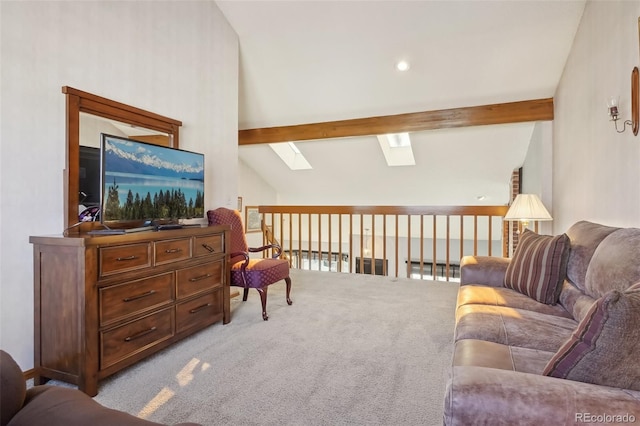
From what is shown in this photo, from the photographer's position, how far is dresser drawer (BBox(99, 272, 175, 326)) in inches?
72.0

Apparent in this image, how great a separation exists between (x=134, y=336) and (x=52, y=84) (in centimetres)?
161

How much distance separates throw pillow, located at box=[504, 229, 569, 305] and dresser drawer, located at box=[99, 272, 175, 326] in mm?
2332

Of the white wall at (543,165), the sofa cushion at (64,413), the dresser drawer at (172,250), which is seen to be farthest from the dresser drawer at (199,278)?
the white wall at (543,165)

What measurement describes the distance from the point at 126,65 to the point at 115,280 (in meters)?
1.64

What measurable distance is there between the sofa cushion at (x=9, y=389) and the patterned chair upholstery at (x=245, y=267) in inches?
78.0

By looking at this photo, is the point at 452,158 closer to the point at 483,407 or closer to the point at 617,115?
the point at 617,115

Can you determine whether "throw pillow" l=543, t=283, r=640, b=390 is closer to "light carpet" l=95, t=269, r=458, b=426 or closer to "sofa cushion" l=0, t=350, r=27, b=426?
"light carpet" l=95, t=269, r=458, b=426

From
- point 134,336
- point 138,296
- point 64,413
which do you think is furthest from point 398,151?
point 64,413

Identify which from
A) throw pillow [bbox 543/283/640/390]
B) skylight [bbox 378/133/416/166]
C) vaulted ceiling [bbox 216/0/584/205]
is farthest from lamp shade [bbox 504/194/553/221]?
throw pillow [bbox 543/283/640/390]

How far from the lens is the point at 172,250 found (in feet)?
7.45

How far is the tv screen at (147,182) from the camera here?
6.71ft

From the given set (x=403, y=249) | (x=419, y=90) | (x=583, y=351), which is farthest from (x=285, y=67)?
(x=403, y=249)

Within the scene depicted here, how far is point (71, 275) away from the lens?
5.74ft

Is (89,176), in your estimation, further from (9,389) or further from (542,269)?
(542,269)
